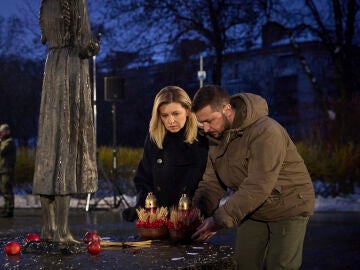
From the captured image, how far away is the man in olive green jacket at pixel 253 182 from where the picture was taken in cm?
446

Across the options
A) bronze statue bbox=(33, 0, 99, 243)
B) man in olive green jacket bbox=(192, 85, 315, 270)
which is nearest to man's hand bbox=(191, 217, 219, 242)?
man in olive green jacket bbox=(192, 85, 315, 270)

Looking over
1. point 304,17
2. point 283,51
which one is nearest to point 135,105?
point 283,51

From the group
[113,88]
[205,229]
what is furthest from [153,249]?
[113,88]

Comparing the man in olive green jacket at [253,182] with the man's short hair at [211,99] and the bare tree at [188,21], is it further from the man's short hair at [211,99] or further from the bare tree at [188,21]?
the bare tree at [188,21]

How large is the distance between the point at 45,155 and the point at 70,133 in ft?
0.71

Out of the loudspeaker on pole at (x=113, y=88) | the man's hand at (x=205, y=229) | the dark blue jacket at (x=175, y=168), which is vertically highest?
the loudspeaker on pole at (x=113, y=88)

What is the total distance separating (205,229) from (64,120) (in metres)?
1.15

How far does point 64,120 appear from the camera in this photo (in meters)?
4.73

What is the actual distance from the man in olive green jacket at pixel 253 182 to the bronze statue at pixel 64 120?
2.61 feet

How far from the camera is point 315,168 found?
21.1m

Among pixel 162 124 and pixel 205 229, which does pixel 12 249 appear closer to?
pixel 205 229

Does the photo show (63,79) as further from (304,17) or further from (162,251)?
(304,17)

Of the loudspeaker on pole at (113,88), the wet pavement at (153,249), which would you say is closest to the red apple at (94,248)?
the wet pavement at (153,249)

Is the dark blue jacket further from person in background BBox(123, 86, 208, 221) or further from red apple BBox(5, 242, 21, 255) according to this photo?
red apple BBox(5, 242, 21, 255)
